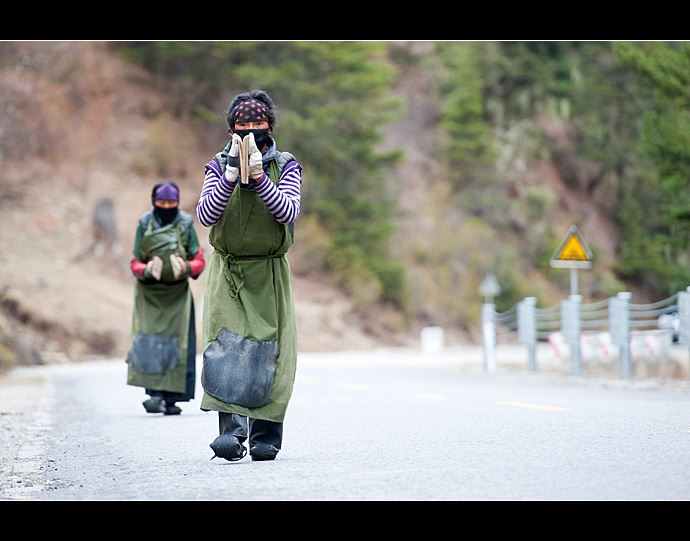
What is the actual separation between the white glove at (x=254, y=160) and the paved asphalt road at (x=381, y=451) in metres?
1.61

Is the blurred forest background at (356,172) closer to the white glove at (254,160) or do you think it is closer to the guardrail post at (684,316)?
the guardrail post at (684,316)

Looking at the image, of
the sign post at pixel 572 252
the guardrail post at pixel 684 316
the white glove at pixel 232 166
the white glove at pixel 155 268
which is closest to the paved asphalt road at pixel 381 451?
the white glove at pixel 155 268

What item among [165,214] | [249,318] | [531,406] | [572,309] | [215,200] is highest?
[165,214]

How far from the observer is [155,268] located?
43.7 feet

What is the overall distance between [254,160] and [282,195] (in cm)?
27

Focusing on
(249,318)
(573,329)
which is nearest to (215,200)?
(249,318)

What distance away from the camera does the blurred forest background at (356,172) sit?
45375 millimetres

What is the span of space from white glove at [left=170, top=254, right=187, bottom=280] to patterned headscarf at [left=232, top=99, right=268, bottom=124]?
5091 millimetres

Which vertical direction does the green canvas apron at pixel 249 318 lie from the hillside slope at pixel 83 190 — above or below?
below

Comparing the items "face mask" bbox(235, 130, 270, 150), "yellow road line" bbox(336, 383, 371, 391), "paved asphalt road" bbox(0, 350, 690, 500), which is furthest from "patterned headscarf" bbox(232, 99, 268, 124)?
"yellow road line" bbox(336, 383, 371, 391)

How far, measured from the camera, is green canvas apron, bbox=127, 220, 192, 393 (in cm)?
1341

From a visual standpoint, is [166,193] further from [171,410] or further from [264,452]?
[264,452]

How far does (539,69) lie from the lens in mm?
67250

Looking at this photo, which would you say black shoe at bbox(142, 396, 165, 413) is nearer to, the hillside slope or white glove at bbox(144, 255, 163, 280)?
Answer: white glove at bbox(144, 255, 163, 280)
